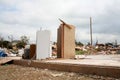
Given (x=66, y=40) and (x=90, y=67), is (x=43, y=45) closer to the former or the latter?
(x=66, y=40)

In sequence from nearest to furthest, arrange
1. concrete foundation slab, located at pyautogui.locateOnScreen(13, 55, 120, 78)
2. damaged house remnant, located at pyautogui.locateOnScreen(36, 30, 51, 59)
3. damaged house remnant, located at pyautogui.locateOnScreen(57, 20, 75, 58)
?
concrete foundation slab, located at pyautogui.locateOnScreen(13, 55, 120, 78), damaged house remnant, located at pyautogui.locateOnScreen(57, 20, 75, 58), damaged house remnant, located at pyautogui.locateOnScreen(36, 30, 51, 59)

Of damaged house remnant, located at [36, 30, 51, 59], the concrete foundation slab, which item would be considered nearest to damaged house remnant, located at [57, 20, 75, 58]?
damaged house remnant, located at [36, 30, 51, 59]

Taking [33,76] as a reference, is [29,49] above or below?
above

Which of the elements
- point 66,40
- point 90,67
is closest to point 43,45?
point 66,40

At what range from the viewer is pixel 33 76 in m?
9.11

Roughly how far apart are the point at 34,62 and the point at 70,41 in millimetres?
2322

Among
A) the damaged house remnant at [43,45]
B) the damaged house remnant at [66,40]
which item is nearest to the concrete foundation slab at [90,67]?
the damaged house remnant at [43,45]

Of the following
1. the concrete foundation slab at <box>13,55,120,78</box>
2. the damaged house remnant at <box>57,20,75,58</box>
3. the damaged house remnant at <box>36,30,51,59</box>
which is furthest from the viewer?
the damaged house remnant at <box>36,30,51,59</box>

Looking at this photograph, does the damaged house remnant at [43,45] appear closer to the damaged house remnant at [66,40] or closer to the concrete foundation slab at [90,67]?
the damaged house remnant at [66,40]

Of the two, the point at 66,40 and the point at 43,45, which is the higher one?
the point at 66,40

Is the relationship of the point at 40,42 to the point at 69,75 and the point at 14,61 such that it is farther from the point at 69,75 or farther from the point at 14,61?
the point at 69,75

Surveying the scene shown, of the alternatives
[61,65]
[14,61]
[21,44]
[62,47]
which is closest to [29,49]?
[14,61]

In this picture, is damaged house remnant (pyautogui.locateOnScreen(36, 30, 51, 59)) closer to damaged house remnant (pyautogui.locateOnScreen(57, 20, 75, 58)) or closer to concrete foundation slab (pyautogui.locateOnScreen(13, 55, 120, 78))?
damaged house remnant (pyautogui.locateOnScreen(57, 20, 75, 58))

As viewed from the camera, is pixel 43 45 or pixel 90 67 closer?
pixel 90 67
